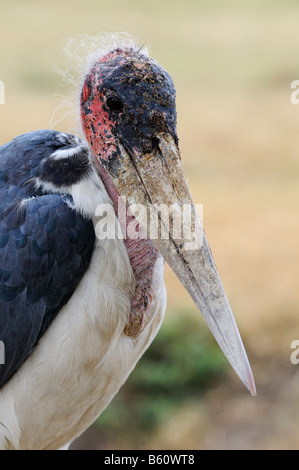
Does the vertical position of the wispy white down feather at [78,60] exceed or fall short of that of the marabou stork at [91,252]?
it exceeds it

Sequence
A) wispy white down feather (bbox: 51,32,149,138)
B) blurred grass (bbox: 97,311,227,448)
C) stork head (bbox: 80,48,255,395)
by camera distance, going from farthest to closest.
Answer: blurred grass (bbox: 97,311,227,448) < wispy white down feather (bbox: 51,32,149,138) < stork head (bbox: 80,48,255,395)

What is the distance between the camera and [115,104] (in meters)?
1.90

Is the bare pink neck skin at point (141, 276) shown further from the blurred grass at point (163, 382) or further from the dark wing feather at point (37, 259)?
the blurred grass at point (163, 382)

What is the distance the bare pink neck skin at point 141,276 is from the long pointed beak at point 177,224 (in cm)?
16

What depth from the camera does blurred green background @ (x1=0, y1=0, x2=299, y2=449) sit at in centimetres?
381

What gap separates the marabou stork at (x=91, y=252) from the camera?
1869mm

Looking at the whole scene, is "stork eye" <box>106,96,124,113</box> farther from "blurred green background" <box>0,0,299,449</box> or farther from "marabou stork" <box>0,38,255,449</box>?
"blurred green background" <box>0,0,299,449</box>

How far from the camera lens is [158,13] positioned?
9320mm

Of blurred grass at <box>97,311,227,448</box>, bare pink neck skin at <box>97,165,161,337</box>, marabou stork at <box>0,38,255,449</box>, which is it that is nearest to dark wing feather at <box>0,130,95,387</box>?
marabou stork at <box>0,38,255,449</box>

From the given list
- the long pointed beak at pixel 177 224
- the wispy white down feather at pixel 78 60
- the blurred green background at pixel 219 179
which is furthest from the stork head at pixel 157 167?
the blurred green background at pixel 219 179

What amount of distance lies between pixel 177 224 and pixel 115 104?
1.17 ft

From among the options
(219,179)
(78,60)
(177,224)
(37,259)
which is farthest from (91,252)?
(219,179)

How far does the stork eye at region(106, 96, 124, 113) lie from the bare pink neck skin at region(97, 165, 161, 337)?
0.38m

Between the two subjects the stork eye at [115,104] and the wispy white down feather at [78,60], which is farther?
the wispy white down feather at [78,60]
